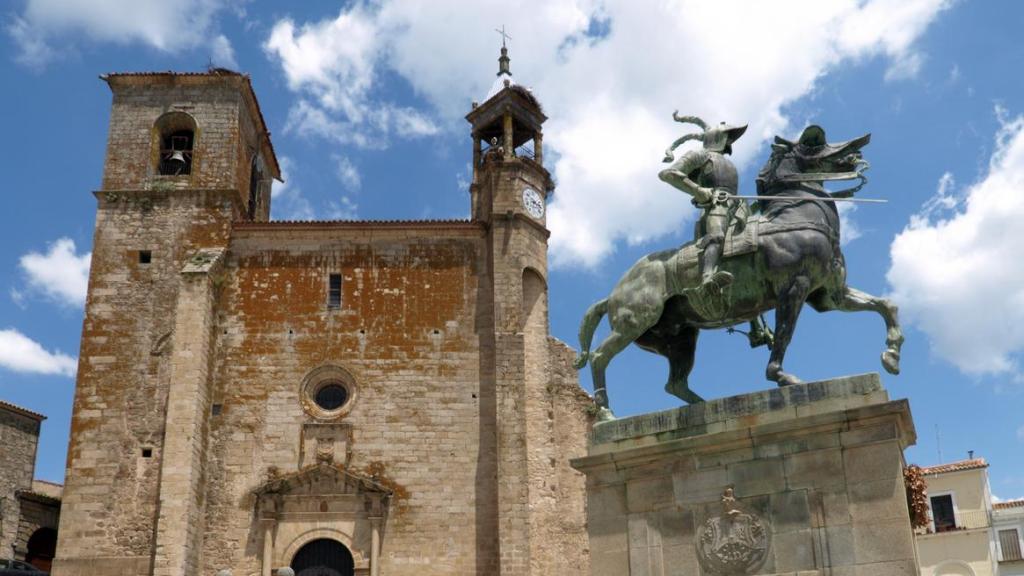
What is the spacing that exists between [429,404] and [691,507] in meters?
16.7

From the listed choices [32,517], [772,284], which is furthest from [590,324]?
[32,517]

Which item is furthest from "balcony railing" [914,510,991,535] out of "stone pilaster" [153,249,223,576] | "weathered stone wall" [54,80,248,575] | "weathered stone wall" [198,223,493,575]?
"weathered stone wall" [54,80,248,575]

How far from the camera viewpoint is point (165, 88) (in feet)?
88.0

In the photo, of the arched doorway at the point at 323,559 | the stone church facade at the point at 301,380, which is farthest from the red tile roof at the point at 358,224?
the arched doorway at the point at 323,559

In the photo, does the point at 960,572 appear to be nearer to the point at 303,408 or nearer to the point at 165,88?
the point at 303,408

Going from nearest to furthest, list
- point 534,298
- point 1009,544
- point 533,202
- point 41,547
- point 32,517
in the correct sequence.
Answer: point 534,298, point 533,202, point 1009,544, point 32,517, point 41,547

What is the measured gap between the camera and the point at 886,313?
798 centimetres

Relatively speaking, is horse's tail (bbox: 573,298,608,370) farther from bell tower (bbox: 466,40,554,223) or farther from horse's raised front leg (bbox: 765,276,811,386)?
bell tower (bbox: 466,40,554,223)

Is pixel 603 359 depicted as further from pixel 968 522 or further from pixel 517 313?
pixel 968 522

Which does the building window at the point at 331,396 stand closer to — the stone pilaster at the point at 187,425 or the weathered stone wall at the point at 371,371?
the weathered stone wall at the point at 371,371

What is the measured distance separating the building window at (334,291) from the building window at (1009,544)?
19254 mm

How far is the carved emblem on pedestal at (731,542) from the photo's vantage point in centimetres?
713

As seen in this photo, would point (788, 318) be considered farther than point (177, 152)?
No

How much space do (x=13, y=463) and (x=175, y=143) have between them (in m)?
12.7
